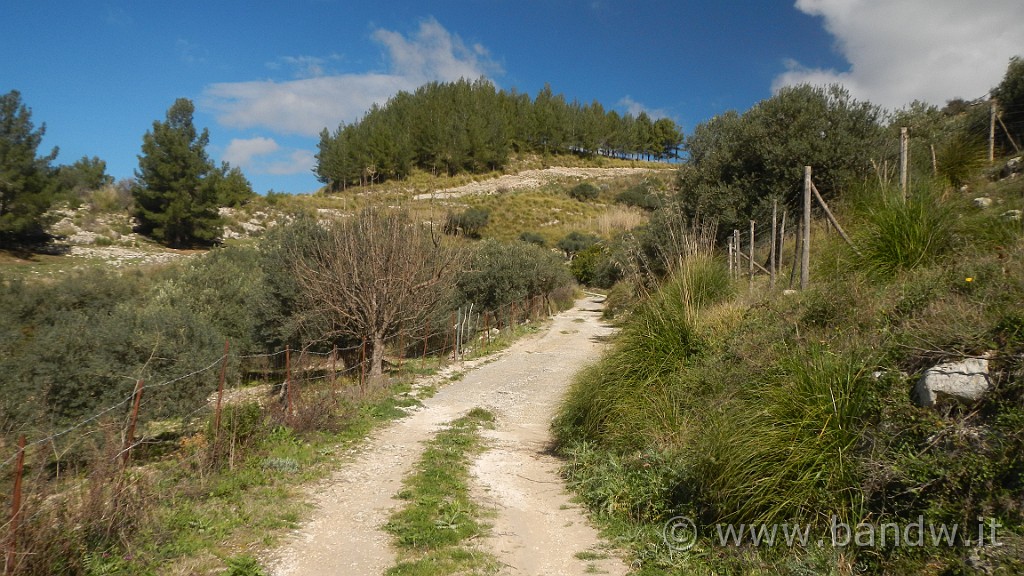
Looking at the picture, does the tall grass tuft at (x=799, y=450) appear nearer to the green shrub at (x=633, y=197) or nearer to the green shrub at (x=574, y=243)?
the green shrub at (x=574, y=243)

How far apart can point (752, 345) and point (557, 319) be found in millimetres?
21464

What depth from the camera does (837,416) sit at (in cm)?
404

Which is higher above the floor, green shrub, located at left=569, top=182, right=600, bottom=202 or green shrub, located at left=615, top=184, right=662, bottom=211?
green shrub, located at left=569, top=182, right=600, bottom=202

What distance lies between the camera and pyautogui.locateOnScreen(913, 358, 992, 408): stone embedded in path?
141 inches

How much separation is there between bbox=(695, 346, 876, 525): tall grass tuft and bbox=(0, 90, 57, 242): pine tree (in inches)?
1515

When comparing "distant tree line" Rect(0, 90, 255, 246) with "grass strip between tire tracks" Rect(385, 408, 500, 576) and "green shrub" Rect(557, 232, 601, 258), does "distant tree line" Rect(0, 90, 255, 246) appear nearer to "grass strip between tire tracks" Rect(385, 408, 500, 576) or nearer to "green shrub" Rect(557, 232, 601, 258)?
"green shrub" Rect(557, 232, 601, 258)

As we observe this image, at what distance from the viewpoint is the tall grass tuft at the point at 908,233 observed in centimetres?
601

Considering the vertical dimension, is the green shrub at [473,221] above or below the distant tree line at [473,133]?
below

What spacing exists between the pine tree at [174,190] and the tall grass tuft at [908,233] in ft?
137

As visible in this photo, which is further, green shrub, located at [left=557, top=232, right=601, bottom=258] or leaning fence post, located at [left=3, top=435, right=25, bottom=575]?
green shrub, located at [left=557, top=232, right=601, bottom=258]

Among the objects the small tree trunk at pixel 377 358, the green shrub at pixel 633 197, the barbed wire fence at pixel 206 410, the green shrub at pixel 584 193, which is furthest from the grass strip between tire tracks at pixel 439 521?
the green shrub at pixel 584 193

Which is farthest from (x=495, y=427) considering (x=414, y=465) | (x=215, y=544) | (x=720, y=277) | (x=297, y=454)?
(x=215, y=544)

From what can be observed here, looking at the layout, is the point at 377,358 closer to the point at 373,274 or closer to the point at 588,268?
the point at 373,274

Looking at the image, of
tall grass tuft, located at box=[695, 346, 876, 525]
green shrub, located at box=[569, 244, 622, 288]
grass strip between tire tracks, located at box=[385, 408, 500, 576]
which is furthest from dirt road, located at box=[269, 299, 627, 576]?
green shrub, located at box=[569, 244, 622, 288]
